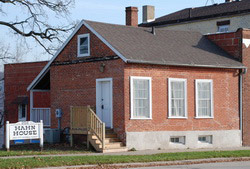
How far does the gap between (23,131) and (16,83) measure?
48.8 ft

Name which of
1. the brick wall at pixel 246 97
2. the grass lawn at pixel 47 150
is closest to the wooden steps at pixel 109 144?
the grass lawn at pixel 47 150

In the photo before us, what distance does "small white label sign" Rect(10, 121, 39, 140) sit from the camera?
23531mm

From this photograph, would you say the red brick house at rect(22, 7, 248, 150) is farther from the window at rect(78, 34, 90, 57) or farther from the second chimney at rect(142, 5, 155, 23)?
the second chimney at rect(142, 5, 155, 23)

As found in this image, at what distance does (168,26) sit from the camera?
4272 centimetres

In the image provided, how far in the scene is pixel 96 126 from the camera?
2444 cm

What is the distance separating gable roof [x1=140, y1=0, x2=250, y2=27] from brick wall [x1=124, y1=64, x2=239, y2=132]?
1057cm

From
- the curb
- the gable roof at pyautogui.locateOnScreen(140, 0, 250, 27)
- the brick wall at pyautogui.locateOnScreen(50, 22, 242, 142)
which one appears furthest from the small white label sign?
Answer: the gable roof at pyautogui.locateOnScreen(140, 0, 250, 27)

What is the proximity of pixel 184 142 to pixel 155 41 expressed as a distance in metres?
5.40

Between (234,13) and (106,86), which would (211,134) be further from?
(234,13)

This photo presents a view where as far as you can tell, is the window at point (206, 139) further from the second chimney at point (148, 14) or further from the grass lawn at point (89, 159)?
the second chimney at point (148, 14)

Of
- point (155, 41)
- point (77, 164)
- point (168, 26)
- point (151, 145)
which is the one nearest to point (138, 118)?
point (151, 145)

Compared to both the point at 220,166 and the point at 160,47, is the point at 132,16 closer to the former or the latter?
the point at 160,47

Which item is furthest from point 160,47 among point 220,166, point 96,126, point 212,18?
point 212,18

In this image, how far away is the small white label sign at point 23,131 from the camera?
23.5 m
